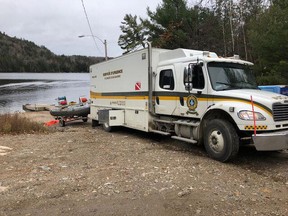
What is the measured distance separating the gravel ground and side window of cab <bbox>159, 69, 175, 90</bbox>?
1.81 metres

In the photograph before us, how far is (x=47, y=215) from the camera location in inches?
199

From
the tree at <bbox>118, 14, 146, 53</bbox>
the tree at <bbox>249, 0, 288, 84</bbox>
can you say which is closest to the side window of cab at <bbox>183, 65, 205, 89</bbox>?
the tree at <bbox>249, 0, 288, 84</bbox>

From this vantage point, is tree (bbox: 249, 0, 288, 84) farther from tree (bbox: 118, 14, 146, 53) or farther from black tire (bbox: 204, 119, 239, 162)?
tree (bbox: 118, 14, 146, 53)

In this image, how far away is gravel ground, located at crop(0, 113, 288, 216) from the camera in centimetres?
530

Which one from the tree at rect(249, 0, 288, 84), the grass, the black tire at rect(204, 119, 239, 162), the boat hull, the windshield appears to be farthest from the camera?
the boat hull

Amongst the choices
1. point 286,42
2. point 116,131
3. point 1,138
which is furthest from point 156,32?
point 1,138

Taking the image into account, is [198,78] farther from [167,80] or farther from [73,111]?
[73,111]

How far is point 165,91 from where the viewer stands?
33.6ft

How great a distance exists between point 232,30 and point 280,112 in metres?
22.8

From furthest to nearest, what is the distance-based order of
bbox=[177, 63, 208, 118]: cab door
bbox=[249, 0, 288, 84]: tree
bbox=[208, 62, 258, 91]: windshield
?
bbox=[249, 0, 288, 84]: tree < bbox=[177, 63, 208, 118]: cab door < bbox=[208, 62, 258, 91]: windshield

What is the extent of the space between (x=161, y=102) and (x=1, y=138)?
18.8ft

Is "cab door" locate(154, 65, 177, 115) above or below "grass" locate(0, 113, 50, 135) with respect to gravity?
above

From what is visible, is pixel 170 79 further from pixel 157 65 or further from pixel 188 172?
pixel 188 172

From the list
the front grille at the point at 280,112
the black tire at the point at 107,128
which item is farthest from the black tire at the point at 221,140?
the black tire at the point at 107,128
